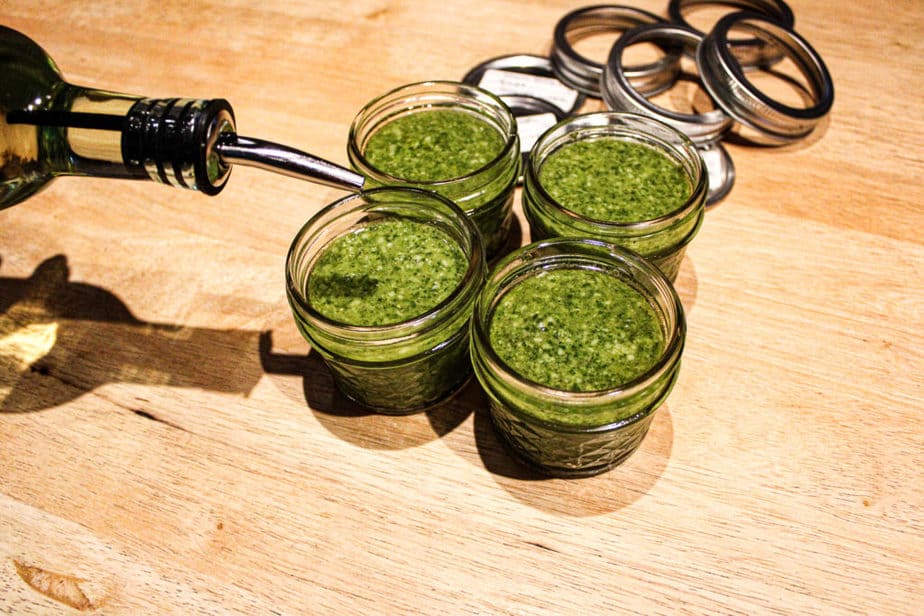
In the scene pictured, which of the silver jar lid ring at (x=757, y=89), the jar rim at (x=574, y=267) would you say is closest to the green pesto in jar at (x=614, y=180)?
the jar rim at (x=574, y=267)

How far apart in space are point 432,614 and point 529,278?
490 mm

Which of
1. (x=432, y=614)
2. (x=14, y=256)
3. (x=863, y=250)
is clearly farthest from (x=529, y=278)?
(x=14, y=256)

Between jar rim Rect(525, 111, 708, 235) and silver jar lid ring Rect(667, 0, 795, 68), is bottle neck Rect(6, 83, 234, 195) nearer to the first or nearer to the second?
jar rim Rect(525, 111, 708, 235)

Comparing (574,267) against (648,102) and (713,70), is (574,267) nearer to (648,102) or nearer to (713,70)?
(648,102)

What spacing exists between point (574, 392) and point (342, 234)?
480 mm

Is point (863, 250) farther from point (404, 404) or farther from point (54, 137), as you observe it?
point (54, 137)

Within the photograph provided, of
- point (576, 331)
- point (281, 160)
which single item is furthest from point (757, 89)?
point (281, 160)

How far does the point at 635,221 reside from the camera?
1145 mm

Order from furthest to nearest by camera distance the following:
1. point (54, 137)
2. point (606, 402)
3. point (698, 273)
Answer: point (698, 273) < point (54, 137) < point (606, 402)

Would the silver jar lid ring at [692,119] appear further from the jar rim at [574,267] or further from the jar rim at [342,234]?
the jar rim at [342,234]

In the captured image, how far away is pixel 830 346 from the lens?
4.06 feet

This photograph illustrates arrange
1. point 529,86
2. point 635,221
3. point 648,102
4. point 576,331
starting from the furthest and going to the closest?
1. point 529,86
2. point 648,102
3. point 635,221
4. point 576,331

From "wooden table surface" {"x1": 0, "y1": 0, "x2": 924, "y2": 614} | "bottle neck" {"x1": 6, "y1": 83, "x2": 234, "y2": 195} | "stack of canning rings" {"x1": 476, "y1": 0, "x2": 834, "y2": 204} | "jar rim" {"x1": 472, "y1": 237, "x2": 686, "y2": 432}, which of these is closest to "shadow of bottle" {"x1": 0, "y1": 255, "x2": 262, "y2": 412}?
"wooden table surface" {"x1": 0, "y1": 0, "x2": 924, "y2": 614}

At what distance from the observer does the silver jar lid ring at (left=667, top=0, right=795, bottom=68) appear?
1711 mm
